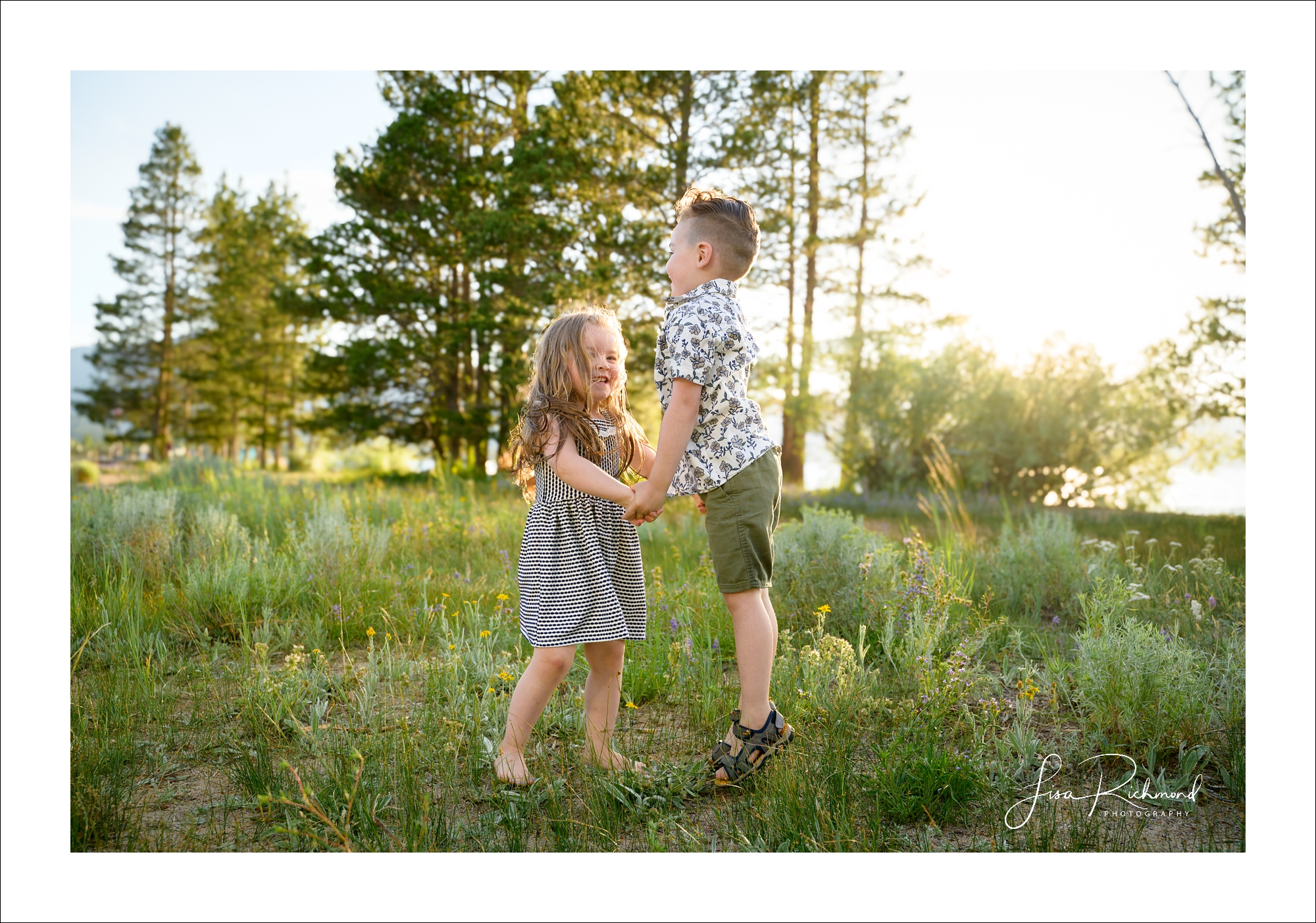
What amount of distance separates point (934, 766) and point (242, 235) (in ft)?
83.2

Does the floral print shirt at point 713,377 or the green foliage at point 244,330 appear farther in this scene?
the green foliage at point 244,330

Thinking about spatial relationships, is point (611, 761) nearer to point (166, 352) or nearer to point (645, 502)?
point (645, 502)

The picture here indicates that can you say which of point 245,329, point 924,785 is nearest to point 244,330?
point 245,329

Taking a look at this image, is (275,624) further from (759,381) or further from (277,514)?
(759,381)

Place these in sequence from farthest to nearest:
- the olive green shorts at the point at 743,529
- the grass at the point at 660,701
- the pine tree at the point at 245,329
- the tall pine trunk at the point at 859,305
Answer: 1. the pine tree at the point at 245,329
2. the tall pine trunk at the point at 859,305
3. the olive green shorts at the point at 743,529
4. the grass at the point at 660,701

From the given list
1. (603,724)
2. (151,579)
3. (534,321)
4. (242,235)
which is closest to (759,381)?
(534,321)

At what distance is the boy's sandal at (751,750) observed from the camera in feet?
8.14

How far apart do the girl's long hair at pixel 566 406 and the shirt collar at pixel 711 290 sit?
25 centimetres

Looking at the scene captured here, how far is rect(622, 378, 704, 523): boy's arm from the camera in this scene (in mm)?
2385

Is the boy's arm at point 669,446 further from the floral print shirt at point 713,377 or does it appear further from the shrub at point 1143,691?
the shrub at point 1143,691

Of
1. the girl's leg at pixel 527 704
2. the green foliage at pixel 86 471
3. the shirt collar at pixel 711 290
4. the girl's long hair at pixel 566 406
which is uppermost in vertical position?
the shirt collar at pixel 711 290

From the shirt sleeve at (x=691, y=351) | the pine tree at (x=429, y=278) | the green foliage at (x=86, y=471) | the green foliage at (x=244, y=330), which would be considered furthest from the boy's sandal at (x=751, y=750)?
the green foliage at (x=244, y=330)

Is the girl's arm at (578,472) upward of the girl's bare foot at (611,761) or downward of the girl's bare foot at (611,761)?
upward

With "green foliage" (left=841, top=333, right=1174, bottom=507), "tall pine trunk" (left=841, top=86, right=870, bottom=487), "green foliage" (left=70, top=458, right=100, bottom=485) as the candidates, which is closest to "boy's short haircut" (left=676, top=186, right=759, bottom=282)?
"green foliage" (left=841, top=333, right=1174, bottom=507)
